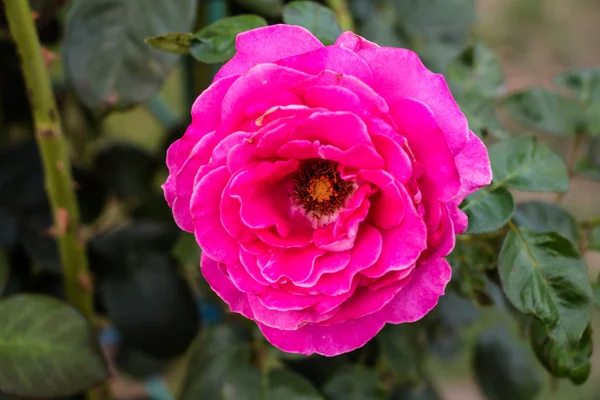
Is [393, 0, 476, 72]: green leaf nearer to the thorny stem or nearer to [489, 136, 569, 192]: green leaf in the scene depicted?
[489, 136, 569, 192]: green leaf

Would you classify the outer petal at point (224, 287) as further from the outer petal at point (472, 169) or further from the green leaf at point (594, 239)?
the green leaf at point (594, 239)

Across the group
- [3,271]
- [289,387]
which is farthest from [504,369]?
[3,271]

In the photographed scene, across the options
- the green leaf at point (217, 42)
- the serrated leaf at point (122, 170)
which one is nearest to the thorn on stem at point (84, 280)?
the serrated leaf at point (122, 170)

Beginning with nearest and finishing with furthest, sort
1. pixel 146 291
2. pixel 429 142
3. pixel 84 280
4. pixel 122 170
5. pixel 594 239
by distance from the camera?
pixel 429 142, pixel 594 239, pixel 84 280, pixel 146 291, pixel 122 170

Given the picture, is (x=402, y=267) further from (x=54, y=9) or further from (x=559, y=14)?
(x=559, y=14)

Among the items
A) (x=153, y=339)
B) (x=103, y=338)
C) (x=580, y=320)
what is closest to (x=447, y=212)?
(x=580, y=320)

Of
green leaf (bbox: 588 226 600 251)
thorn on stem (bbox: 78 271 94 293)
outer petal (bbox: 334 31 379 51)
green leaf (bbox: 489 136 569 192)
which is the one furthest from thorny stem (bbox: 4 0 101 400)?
green leaf (bbox: 588 226 600 251)

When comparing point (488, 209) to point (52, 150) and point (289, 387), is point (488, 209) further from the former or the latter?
point (52, 150)
